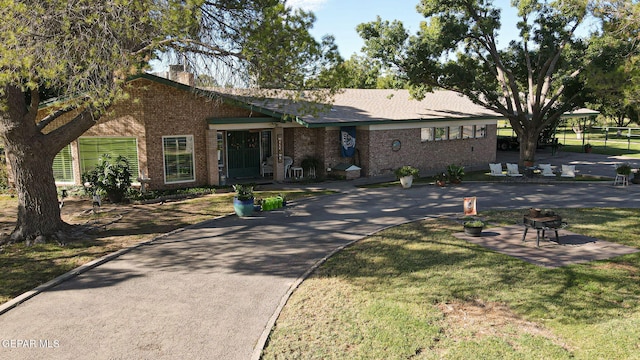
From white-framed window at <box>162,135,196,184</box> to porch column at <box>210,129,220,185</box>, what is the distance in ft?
2.21

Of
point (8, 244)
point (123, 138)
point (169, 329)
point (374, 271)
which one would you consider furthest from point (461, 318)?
point (123, 138)

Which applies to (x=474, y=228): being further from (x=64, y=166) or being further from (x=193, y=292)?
(x=64, y=166)

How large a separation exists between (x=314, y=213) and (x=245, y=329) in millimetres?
9186

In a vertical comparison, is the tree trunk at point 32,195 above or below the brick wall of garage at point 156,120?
below

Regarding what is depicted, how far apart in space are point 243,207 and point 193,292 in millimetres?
6611

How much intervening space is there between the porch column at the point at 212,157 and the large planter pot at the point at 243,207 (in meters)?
5.67

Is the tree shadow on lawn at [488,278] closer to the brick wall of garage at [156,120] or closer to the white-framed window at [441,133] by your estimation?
the brick wall of garage at [156,120]

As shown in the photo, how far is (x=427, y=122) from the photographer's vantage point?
26.8 metres

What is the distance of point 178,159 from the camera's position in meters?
21.3

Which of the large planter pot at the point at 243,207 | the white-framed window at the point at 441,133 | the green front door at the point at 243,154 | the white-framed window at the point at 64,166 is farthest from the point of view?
the white-framed window at the point at 441,133

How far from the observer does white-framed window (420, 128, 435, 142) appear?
27.0 m

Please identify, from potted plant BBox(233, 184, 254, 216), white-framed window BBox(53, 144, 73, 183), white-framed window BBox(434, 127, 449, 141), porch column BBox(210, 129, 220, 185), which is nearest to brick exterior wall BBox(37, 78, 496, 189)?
porch column BBox(210, 129, 220, 185)

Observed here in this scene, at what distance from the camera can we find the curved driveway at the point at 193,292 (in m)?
7.79

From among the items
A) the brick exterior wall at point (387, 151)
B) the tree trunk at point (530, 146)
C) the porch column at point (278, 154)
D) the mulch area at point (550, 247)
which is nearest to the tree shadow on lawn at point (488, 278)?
the mulch area at point (550, 247)
